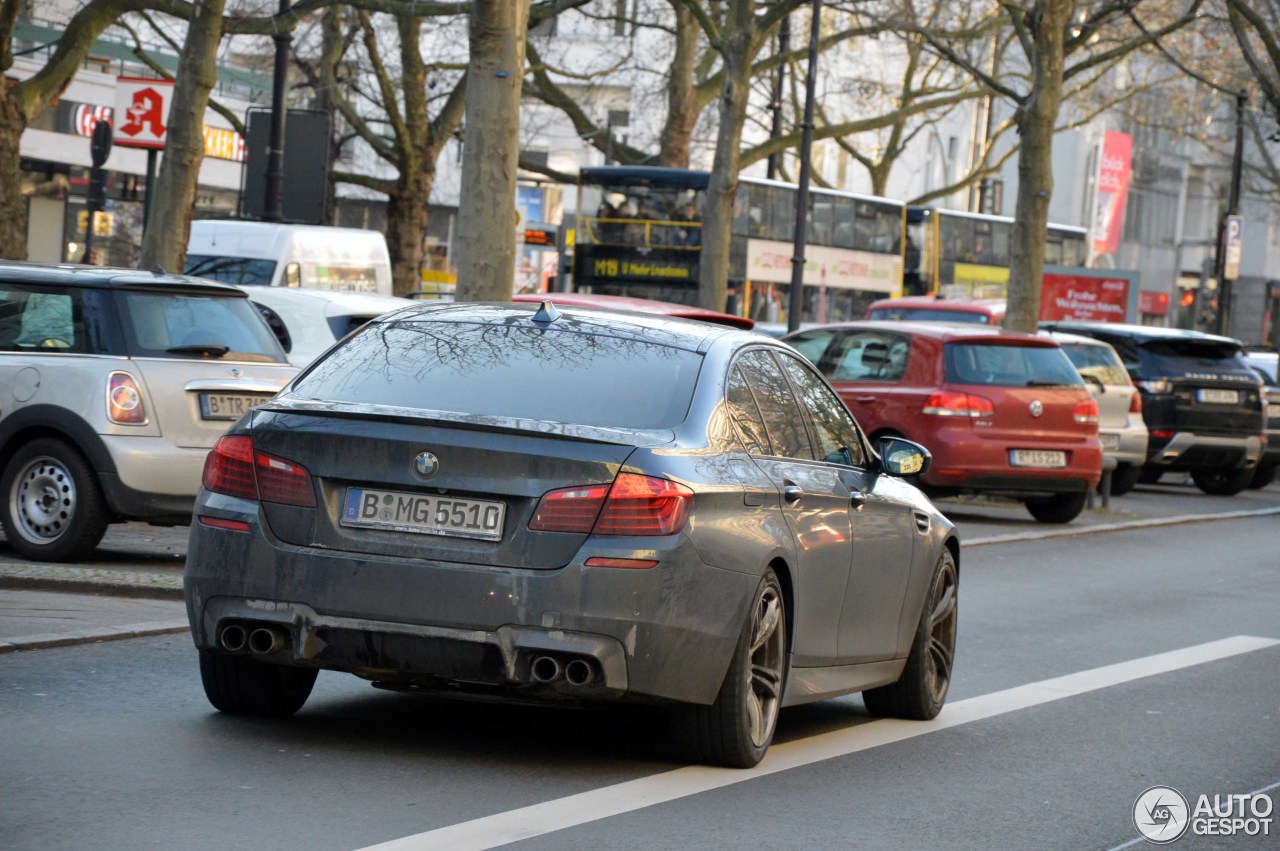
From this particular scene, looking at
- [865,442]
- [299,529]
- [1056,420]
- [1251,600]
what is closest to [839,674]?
[865,442]

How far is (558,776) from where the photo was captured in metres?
6.87

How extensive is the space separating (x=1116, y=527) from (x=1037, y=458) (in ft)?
4.52

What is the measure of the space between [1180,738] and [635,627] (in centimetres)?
304

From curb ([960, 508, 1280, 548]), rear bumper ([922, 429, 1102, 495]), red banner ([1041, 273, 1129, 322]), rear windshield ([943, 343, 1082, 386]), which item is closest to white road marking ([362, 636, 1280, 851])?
curb ([960, 508, 1280, 548])

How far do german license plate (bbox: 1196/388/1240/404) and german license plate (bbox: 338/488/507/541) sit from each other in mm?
21419

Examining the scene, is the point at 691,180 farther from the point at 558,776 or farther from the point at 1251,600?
the point at 558,776

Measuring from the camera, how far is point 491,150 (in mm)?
18156

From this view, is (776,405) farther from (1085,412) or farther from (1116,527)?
(1116,527)

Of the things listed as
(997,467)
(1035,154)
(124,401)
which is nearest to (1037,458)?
(997,467)

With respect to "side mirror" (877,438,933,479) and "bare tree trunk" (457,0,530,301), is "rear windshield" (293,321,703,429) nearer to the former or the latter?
"side mirror" (877,438,933,479)

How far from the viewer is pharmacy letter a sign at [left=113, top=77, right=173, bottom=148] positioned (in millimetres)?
23375

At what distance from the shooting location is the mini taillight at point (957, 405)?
19.7m

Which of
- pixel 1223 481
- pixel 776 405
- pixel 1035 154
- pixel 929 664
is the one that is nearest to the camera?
pixel 776 405

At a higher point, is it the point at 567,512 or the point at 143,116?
the point at 143,116
